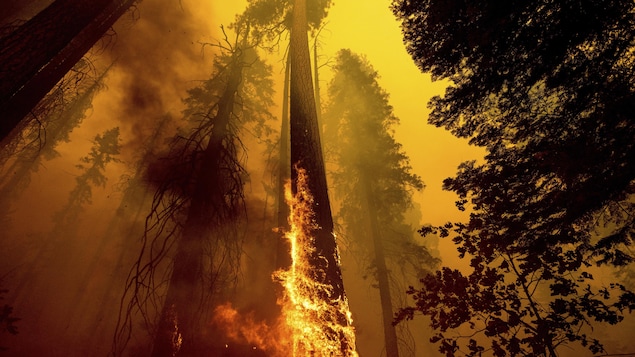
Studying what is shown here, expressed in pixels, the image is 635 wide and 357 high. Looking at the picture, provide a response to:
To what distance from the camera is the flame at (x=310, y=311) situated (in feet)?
10.9

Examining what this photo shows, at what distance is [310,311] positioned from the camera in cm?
346

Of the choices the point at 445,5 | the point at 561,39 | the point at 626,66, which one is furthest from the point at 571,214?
the point at 445,5

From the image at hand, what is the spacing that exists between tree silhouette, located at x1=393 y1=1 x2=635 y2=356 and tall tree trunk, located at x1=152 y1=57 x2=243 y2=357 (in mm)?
4098

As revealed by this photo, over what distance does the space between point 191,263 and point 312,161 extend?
3495 mm

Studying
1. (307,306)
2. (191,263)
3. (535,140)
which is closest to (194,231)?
(191,263)

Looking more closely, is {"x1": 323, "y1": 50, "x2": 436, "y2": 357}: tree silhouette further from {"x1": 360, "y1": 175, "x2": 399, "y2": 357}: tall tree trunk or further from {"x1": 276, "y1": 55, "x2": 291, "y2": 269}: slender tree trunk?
{"x1": 276, "y1": 55, "x2": 291, "y2": 269}: slender tree trunk

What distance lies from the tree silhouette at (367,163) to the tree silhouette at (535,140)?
27.4 feet

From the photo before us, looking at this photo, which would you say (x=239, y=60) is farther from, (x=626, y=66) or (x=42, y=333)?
(x=42, y=333)

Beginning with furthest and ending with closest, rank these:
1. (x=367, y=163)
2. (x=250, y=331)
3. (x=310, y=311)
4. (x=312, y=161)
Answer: (x=367, y=163), (x=250, y=331), (x=312, y=161), (x=310, y=311)

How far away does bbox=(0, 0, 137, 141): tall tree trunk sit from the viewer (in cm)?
283

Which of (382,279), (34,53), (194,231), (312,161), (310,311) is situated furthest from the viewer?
(382,279)

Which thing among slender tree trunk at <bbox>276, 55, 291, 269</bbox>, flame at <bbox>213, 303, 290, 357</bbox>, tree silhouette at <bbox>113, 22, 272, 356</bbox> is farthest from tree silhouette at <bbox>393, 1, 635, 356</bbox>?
flame at <bbox>213, 303, 290, 357</bbox>

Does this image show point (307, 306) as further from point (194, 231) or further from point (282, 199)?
point (282, 199)

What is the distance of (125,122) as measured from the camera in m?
30.7
